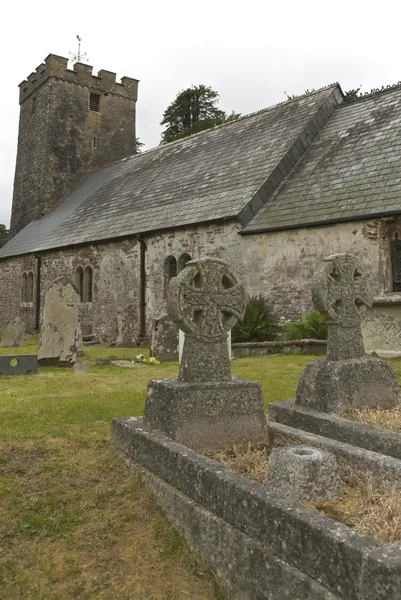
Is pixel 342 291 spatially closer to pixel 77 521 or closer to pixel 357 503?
pixel 357 503

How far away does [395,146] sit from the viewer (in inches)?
500

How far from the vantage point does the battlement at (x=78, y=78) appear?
2789 centimetres

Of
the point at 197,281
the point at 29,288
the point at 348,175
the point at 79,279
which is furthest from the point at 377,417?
the point at 29,288

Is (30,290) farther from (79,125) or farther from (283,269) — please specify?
(283,269)

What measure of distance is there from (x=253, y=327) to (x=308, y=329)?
5.69ft

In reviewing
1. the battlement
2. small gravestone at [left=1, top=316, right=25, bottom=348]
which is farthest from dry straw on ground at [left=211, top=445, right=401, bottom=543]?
the battlement

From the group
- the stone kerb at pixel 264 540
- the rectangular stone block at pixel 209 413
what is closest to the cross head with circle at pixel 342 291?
the rectangular stone block at pixel 209 413

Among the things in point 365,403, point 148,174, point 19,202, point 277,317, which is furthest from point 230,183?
point 19,202

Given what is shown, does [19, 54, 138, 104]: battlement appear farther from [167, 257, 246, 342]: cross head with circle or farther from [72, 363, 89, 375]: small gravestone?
[167, 257, 246, 342]: cross head with circle

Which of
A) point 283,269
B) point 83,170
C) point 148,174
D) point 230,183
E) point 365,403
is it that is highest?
point 83,170

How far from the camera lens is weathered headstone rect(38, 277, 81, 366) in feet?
35.9

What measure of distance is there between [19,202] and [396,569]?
31.1 meters

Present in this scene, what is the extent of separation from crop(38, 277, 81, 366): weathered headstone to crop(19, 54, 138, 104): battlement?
70.5 feet

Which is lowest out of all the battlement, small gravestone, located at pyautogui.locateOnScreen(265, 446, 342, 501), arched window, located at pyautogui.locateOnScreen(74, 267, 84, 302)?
small gravestone, located at pyautogui.locateOnScreen(265, 446, 342, 501)
